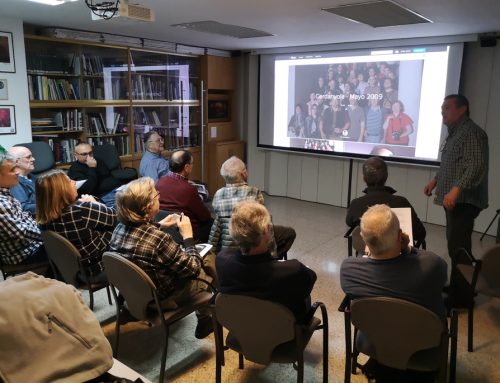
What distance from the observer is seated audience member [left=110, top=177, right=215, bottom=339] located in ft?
7.16

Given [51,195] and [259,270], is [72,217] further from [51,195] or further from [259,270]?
[259,270]

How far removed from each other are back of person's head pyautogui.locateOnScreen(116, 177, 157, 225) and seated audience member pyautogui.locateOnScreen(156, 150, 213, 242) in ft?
2.79

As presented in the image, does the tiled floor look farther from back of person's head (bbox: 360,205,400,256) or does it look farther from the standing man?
back of person's head (bbox: 360,205,400,256)

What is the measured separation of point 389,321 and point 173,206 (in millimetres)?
1845

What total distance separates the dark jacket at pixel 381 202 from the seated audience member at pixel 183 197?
1.12 meters

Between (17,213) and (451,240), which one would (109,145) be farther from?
(451,240)

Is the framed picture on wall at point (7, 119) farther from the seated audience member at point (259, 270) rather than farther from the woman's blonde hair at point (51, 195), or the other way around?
the seated audience member at point (259, 270)

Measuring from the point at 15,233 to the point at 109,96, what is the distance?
306 centimetres

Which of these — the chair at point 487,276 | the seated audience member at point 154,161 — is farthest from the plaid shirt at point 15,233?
the chair at point 487,276

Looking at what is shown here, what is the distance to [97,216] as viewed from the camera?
8.53 ft

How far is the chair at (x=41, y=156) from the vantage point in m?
4.36

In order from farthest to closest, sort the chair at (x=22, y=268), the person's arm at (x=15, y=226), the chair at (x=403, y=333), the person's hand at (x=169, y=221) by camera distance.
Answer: the chair at (x=22, y=268) → the person's arm at (x=15, y=226) → the person's hand at (x=169, y=221) → the chair at (x=403, y=333)

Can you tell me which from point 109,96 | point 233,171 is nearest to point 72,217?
point 233,171

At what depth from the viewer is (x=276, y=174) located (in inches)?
275
